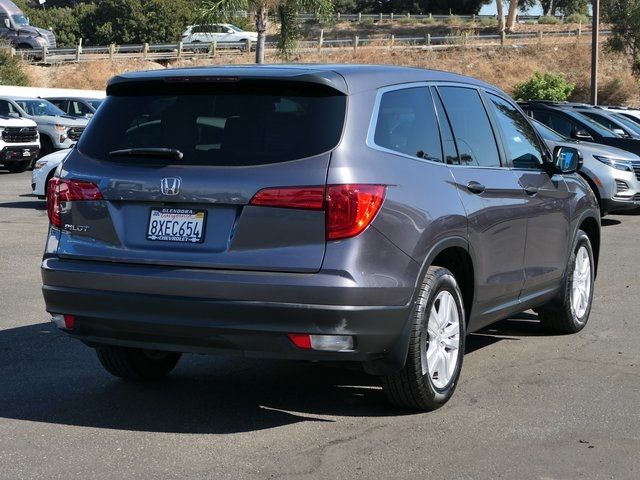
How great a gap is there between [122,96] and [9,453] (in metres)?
2.03

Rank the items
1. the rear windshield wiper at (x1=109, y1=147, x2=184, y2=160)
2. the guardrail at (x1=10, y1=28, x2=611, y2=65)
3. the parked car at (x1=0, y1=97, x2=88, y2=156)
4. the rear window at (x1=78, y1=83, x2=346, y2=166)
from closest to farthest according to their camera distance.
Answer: the rear window at (x1=78, y1=83, x2=346, y2=166) → the rear windshield wiper at (x1=109, y1=147, x2=184, y2=160) → the parked car at (x1=0, y1=97, x2=88, y2=156) → the guardrail at (x1=10, y1=28, x2=611, y2=65)

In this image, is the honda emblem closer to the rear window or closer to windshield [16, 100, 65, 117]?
Answer: the rear window

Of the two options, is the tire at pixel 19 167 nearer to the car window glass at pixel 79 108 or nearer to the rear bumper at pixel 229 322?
the car window glass at pixel 79 108

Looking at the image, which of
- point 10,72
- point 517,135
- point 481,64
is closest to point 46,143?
point 10,72

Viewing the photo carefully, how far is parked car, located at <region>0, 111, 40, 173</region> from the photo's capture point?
2717cm

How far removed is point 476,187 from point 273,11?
25.9 meters

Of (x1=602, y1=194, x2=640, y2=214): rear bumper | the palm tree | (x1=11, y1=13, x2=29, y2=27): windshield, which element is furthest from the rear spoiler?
(x1=11, y1=13, x2=29, y2=27): windshield

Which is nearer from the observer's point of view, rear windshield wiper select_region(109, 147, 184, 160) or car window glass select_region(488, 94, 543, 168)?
rear windshield wiper select_region(109, 147, 184, 160)

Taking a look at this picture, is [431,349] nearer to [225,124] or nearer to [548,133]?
[225,124]

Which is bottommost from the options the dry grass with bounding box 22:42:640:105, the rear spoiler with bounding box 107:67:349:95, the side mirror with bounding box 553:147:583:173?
the dry grass with bounding box 22:42:640:105

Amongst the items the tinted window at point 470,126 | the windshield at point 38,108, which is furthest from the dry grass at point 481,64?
the tinted window at point 470,126

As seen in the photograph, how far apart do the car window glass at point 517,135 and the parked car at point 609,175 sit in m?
9.12

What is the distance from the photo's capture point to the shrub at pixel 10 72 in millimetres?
53844

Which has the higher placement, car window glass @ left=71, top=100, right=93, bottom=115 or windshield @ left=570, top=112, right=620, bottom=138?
windshield @ left=570, top=112, right=620, bottom=138
